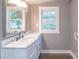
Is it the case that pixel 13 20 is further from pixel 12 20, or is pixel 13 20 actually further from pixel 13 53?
pixel 13 53

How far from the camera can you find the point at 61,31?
7410 mm

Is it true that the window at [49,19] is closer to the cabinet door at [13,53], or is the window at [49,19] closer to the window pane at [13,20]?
the window pane at [13,20]

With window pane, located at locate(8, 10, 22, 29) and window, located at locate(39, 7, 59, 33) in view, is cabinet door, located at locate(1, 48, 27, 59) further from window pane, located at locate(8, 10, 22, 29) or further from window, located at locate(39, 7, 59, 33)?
window, located at locate(39, 7, 59, 33)

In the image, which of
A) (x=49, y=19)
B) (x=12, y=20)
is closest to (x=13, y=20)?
(x=12, y=20)

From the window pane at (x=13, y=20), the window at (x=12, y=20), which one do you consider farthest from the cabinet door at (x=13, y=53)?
the window pane at (x=13, y=20)

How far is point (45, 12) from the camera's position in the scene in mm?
7547

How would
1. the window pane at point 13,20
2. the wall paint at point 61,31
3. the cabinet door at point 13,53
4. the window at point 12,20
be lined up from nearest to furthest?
the cabinet door at point 13,53, the window at point 12,20, the window pane at point 13,20, the wall paint at point 61,31

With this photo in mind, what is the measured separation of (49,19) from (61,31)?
0.75m

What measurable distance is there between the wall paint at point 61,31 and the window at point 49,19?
0.17m

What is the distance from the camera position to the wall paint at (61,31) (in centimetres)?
739

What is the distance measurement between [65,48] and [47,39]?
859 mm

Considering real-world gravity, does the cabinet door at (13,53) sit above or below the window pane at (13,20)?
below

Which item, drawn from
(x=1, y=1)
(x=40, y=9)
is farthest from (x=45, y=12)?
(x=1, y=1)

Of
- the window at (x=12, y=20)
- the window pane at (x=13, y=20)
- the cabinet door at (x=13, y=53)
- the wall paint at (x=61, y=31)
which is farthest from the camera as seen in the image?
the wall paint at (x=61, y=31)
